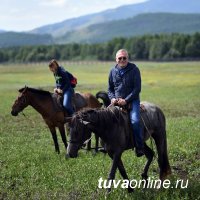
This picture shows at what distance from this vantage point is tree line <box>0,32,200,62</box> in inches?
5581

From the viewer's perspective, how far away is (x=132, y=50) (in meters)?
158

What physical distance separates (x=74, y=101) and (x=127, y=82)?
6394 mm

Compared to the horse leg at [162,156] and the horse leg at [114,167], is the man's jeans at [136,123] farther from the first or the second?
the horse leg at [162,156]

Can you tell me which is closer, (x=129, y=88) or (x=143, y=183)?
(x=129, y=88)

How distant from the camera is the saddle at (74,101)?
15445 millimetres

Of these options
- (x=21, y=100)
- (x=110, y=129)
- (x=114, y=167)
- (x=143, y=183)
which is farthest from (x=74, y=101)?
(x=114, y=167)

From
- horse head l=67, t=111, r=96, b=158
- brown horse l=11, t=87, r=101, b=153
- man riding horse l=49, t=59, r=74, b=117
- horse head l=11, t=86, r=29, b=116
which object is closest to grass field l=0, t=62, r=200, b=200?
brown horse l=11, t=87, r=101, b=153

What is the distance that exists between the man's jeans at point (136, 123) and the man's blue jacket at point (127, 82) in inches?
7.9

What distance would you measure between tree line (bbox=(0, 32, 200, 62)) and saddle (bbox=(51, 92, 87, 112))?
12423cm

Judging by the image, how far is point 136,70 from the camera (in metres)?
9.94

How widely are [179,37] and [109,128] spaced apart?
143 m

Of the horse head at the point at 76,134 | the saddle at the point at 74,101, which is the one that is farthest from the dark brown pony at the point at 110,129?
the saddle at the point at 74,101

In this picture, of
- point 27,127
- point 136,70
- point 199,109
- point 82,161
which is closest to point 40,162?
point 82,161

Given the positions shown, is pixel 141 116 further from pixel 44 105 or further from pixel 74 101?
pixel 74 101
